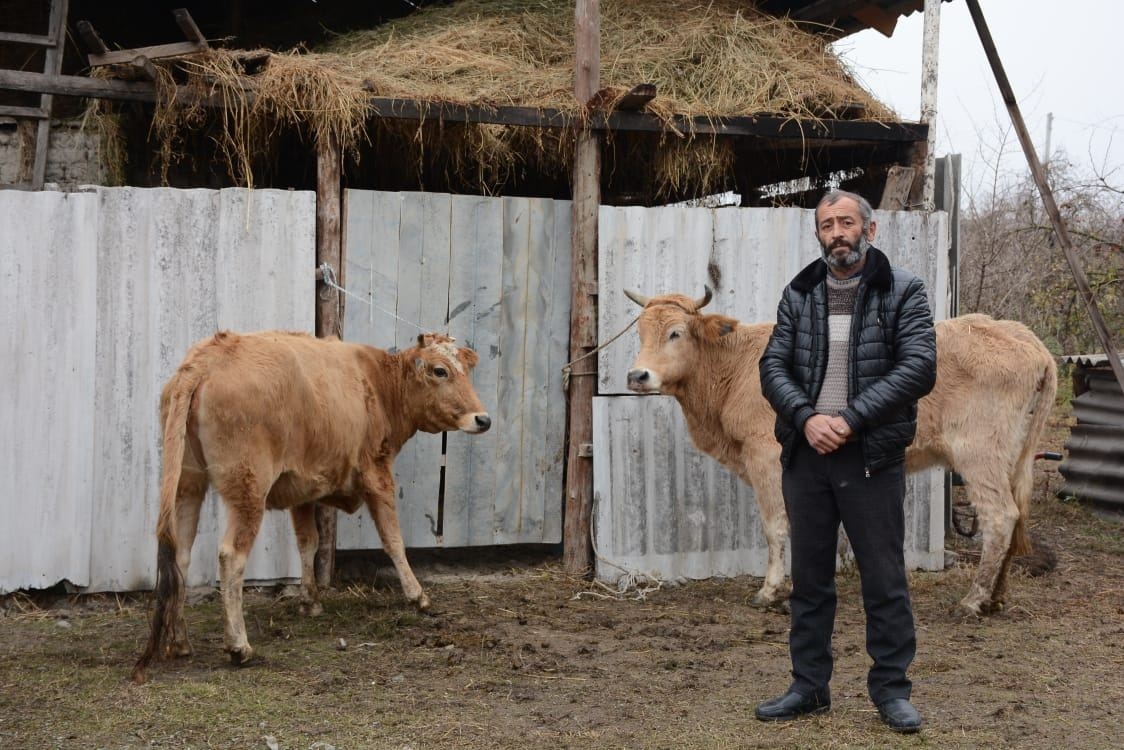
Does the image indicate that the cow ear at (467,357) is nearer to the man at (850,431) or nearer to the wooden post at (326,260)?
the wooden post at (326,260)

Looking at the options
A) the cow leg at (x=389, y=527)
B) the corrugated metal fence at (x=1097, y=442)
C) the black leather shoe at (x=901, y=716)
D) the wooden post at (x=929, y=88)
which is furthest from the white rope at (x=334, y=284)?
the corrugated metal fence at (x=1097, y=442)

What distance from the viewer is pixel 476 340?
8273 millimetres

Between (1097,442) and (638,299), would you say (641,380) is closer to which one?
(638,299)

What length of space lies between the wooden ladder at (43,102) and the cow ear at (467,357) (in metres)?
3.79

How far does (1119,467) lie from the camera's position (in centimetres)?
1084

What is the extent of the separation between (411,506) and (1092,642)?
4.51 meters

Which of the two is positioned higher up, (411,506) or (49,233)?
(49,233)

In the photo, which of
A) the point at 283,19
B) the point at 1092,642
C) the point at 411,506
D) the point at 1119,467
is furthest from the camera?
the point at 283,19

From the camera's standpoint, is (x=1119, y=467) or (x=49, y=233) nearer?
(x=49, y=233)

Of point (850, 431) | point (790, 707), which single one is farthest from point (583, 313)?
point (790, 707)

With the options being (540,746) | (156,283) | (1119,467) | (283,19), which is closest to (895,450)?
(540,746)

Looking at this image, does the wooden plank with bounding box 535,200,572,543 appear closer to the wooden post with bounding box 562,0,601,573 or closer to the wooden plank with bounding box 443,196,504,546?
the wooden post with bounding box 562,0,601,573

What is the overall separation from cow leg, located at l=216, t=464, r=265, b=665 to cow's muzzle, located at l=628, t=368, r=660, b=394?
Result: 274 cm

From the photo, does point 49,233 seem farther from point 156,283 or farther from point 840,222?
point 840,222
